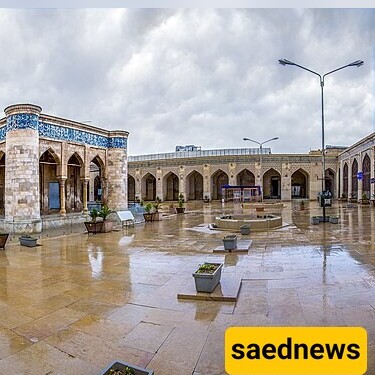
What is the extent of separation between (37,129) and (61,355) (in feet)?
42.1

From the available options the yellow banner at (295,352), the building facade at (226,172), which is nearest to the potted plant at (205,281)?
the yellow banner at (295,352)

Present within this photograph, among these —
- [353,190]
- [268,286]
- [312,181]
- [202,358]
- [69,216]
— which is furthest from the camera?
[312,181]

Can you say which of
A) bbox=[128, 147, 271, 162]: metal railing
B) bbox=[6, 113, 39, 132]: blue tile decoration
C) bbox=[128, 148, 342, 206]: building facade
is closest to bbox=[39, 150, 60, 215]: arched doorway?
bbox=[6, 113, 39, 132]: blue tile decoration

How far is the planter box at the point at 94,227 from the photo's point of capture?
12.4 meters

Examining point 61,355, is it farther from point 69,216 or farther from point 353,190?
point 353,190

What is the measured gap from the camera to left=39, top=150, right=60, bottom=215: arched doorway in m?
19.3

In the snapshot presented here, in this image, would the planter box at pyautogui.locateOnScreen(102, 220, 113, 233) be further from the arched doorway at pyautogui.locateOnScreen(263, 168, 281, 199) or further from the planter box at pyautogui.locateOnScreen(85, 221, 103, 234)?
the arched doorway at pyautogui.locateOnScreen(263, 168, 281, 199)

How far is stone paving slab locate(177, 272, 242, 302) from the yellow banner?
2263mm

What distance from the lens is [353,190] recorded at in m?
31.7

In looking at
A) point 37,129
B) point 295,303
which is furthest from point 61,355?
point 37,129

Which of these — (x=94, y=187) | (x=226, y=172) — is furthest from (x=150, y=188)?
(x=226, y=172)

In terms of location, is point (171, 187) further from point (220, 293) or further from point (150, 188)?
point (220, 293)

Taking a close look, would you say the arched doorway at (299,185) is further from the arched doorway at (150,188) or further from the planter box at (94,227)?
the planter box at (94,227)

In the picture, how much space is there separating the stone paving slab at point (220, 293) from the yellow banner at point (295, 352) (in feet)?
7.42
